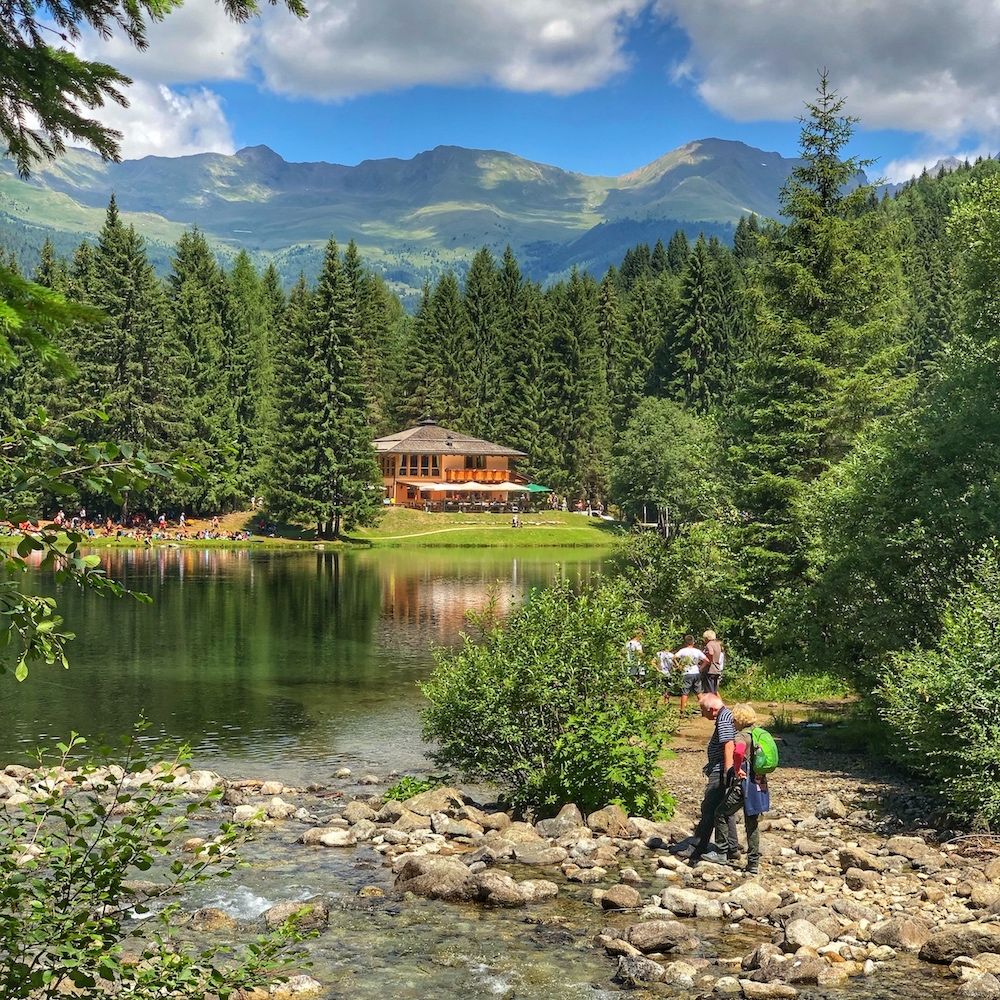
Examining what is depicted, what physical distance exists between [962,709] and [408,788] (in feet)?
28.2

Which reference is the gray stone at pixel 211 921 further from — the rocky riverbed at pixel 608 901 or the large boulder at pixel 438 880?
the large boulder at pixel 438 880

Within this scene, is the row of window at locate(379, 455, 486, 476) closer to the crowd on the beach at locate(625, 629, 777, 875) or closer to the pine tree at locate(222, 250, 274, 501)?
the pine tree at locate(222, 250, 274, 501)

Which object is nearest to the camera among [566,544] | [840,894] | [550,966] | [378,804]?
[550,966]

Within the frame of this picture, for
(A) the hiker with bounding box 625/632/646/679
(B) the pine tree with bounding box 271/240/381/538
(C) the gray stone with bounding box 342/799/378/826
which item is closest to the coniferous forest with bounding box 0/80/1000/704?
(B) the pine tree with bounding box 271/240/381/538

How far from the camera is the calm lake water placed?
22.6 meters

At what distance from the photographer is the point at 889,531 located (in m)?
19.9

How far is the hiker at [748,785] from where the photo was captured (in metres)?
13.2

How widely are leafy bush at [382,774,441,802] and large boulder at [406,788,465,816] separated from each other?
57 centimetres

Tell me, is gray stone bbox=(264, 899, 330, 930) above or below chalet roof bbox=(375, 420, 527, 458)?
below

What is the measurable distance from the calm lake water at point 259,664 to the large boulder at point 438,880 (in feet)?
17.7

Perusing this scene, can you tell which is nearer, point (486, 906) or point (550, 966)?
point (550, 966)

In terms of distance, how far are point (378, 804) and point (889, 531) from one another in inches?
403

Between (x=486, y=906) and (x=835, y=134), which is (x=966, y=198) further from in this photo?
(x=486, y=906)

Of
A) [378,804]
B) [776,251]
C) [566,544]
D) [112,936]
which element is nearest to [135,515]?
[566,544]
